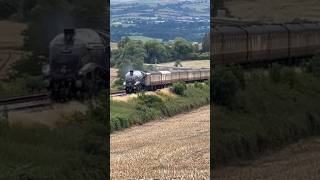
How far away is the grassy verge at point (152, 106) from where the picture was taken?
25.4 meters

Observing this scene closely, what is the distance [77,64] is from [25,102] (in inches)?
121

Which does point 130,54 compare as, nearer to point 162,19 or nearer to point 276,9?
point 162,19

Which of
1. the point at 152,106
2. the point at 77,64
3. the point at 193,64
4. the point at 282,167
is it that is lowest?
the point at 282,167

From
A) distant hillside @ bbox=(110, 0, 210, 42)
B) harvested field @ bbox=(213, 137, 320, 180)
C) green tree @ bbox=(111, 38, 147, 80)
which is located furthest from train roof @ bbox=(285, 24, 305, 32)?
distant hillside @ bbox=(110, 0, 210, 42)

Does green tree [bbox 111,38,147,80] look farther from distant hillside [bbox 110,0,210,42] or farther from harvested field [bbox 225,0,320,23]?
harvested field [bbox 225,0,320,23]

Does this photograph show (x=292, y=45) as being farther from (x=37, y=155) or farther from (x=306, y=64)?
(x=37, y=155)

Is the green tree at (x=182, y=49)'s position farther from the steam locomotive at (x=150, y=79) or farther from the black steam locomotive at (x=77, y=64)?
the black steam locomotive at (x=77, y=64)

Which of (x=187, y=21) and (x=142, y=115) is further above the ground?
(x=187, y=21)

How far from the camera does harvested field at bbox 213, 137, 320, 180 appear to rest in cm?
1697

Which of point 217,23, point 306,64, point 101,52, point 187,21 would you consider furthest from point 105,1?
point 187,21

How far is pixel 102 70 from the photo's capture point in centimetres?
1797

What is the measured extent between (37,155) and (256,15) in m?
16.1

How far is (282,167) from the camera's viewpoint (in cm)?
1777

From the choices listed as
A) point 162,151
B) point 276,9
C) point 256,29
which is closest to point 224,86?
point 162,151
